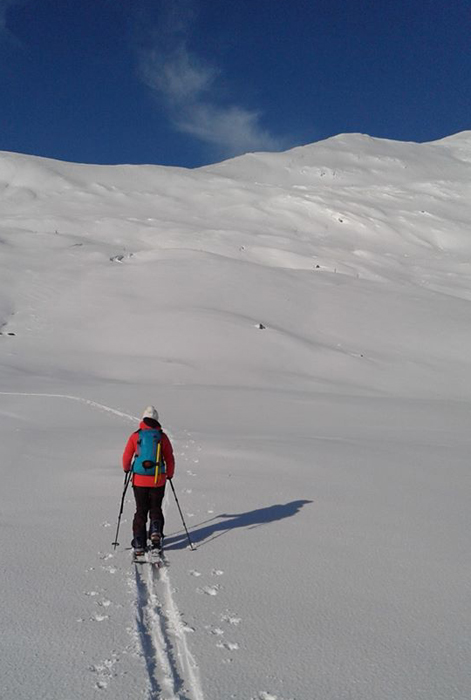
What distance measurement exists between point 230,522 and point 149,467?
1.62 m

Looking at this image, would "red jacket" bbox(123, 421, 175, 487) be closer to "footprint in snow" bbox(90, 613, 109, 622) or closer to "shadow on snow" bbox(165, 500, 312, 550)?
"shadow on snow" bbox(165, 500, 312, 550)

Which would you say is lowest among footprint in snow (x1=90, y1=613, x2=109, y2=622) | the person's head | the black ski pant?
footprint in snow (x1=90, y1=613, x2=109, y2=622)

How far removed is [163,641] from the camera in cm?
441

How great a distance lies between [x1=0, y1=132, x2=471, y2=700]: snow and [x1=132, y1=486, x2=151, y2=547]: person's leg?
23cm

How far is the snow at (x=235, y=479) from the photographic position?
4.19m

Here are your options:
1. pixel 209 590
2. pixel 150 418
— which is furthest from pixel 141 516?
pixel 209 590

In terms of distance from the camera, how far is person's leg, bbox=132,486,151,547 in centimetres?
619

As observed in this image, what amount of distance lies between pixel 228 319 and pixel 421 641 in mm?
27326

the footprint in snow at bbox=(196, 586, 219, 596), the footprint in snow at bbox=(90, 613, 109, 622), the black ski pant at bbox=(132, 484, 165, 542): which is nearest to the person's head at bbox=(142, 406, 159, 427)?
the black ski pant at bbox=(132, 484, 165, 542)

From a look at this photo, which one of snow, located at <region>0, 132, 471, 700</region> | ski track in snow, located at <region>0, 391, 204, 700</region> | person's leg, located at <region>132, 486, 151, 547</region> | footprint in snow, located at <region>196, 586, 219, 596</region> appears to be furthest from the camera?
person's leg, located at <region>132, 486, 151, 547</region>

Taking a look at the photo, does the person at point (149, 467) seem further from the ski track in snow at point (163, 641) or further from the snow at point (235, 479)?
the ski track in snow at point (163, 641)

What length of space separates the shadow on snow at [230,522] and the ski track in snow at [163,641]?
863mm

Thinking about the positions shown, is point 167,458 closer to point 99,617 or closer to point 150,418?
point 150,418

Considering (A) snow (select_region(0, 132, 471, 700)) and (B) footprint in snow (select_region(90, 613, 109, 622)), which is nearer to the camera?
(A) snow (select_region(0, 132, 471, 700))
